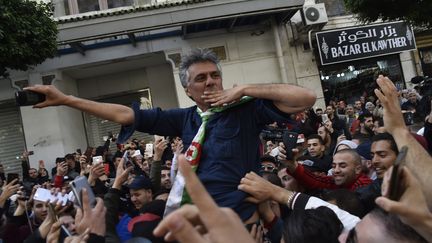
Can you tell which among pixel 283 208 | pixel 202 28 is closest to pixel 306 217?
pixel 283 208

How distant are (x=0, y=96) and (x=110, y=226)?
10.1 metres

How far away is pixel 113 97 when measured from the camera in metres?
13.7

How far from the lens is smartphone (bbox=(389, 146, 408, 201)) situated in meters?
1.18

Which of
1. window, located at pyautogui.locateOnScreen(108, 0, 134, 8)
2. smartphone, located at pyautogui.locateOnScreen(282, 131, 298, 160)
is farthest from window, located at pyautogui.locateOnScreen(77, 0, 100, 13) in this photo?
smartphone, located at pyautogui.locateOnScreen(282, 131, 298, 160)

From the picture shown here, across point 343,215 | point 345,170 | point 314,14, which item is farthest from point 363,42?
point 343,215

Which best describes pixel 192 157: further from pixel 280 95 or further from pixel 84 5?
pixel 84 5

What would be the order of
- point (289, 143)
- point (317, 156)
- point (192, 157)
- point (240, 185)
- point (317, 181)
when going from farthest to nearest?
1. point (317, 156)
2. point (289, 143)
3. point (317, 181)
4. point (192, 157)
5. point (240, 185)

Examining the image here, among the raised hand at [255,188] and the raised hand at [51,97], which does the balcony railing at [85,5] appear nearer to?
the raised hand at [51,97]

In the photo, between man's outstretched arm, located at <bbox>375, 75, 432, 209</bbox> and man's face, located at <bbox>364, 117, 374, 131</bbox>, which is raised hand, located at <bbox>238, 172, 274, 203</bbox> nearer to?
man's outstretched arm, located at <bbox>375, 75, 432, 209</bbox>

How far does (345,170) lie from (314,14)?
952 centimetres

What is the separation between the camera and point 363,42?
13203 mm

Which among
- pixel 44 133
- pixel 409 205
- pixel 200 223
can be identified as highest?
pixel 44 133

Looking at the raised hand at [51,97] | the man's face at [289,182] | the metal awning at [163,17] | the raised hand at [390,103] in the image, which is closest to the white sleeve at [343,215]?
the raised hand at [390,103]

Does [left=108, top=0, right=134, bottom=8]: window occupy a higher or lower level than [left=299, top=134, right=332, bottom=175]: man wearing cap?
higher
